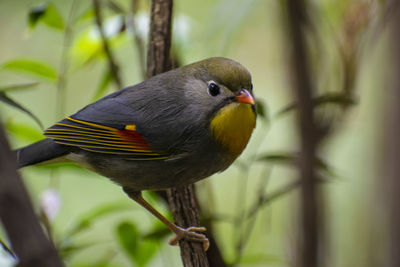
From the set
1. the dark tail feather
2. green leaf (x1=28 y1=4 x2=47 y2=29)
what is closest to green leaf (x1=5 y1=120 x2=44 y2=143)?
the dark tail feather

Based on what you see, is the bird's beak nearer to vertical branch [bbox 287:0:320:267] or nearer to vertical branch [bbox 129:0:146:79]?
vertical branch [bbox 129:0:146:79]

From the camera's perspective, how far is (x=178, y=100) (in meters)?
2.99

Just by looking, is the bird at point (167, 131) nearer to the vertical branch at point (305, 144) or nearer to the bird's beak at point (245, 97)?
the bird's beak at point (245, 97)

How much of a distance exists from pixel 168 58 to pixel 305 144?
163 cm

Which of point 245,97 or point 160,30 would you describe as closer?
point 245,97

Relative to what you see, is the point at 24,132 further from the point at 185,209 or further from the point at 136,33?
the point at 185,209

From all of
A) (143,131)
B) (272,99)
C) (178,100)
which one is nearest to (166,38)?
(178,100)

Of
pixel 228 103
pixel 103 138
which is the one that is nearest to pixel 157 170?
pixel 103 138

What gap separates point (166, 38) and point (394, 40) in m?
1.20

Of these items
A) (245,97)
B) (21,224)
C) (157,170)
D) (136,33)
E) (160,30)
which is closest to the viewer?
(21,224)

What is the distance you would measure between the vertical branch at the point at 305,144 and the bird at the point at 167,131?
3.31 feet

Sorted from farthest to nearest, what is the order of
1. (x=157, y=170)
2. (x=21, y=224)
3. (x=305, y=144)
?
(x=157, y=170), (x=305, y=144), (x=21, y=224)

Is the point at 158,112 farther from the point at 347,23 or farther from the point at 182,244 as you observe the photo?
the point at 347,23

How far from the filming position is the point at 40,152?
3.07 m
